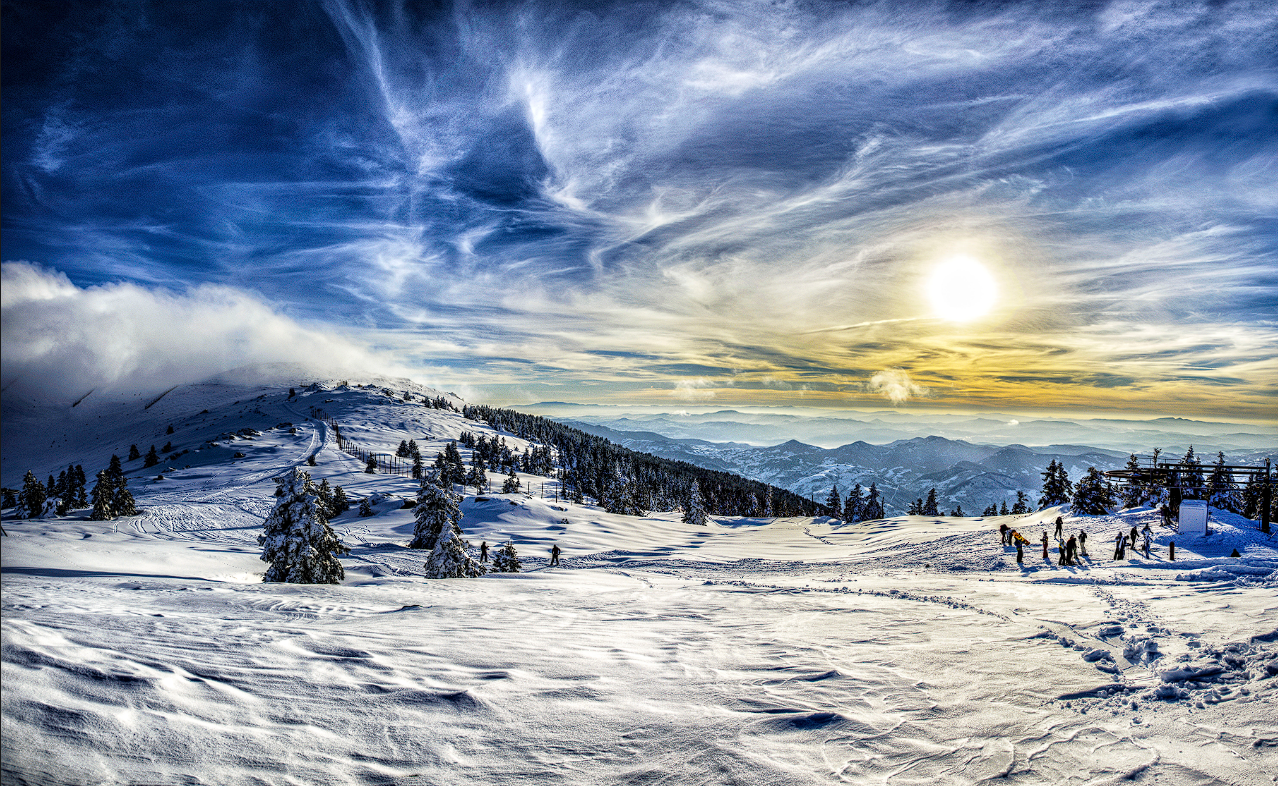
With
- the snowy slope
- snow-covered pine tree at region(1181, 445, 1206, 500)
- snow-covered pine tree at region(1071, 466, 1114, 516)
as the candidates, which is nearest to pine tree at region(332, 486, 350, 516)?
the snowy slope

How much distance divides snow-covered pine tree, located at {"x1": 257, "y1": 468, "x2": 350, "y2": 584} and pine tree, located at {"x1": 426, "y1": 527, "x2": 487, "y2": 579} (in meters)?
4.80

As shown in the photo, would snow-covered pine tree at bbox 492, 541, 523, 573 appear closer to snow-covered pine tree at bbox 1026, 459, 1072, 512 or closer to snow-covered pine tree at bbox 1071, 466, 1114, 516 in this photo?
snow-covered pine tree at bbox 1071, 466, 1114, 516

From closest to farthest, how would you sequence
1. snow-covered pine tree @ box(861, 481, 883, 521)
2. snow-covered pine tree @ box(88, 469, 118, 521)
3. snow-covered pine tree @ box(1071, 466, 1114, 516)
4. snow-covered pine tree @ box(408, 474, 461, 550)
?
snow-covered pine tree @ box(408, 474, 461, 550) < snow-covered pine tree @ box(1071, 466, 1114, 516) < snow-covered pine tree @ box(88, 469, 118, 521) < snow-covered pine tree @ box(861, 481, 883, 521)

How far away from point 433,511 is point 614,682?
114 ft

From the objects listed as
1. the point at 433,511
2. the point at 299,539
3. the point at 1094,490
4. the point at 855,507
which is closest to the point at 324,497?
the point at 433,511

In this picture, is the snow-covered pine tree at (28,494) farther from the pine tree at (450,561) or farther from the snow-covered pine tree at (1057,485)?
the snow-covered pine tree at (1057,485)

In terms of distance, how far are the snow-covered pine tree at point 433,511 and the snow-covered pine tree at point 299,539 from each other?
10.6 meters

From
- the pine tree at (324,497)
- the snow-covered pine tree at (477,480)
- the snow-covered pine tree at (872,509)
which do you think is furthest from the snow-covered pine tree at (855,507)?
the pine tree at (324,497)

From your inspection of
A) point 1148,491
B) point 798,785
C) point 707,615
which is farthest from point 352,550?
point 1148,491

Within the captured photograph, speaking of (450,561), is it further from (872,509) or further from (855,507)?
(855,507)

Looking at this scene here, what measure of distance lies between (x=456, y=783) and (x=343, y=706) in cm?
171

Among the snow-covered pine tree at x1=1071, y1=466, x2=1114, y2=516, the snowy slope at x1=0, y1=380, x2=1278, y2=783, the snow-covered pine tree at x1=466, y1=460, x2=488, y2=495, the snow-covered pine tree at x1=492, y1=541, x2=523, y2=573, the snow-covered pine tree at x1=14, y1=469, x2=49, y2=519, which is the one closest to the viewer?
the snow-covered pine tree at x1=14, y1=469, x2=49, y2=519

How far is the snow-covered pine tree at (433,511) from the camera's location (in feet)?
115

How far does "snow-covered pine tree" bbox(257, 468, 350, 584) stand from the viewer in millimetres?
21188
